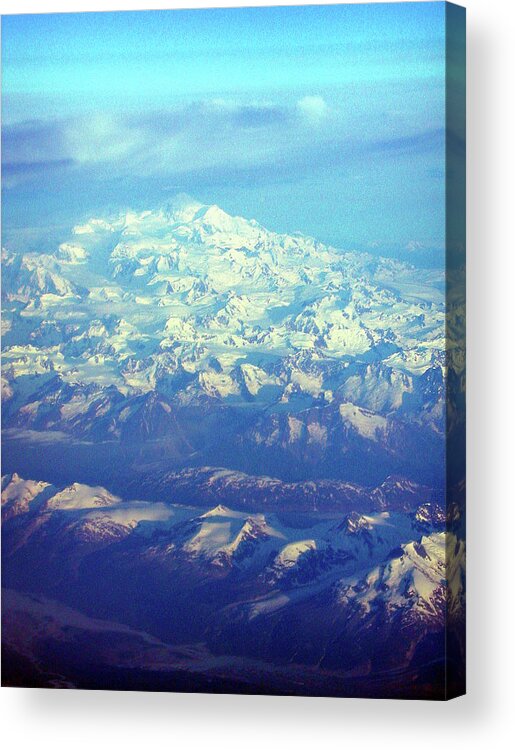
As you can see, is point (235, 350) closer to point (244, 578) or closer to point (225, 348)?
point (225, 348)

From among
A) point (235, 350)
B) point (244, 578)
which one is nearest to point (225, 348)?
point (235, 350)

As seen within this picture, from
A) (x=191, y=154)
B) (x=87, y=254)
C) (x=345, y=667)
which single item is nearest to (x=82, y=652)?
(x=345, y=667)

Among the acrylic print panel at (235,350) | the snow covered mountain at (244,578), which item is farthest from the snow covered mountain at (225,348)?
the snow covered mountain at (244,578)

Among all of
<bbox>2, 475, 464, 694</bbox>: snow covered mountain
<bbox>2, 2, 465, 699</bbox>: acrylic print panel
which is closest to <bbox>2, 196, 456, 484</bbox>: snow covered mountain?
<bbox>2, 2, 465, 699</bbox>: acrylic print panel

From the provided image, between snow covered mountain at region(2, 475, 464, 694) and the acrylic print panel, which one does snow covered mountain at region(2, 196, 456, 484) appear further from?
snow covered mountain at region(2, 475, 464, 694)

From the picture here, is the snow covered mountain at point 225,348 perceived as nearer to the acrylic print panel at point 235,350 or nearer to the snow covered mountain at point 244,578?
the acrylic print panel at point 235,350

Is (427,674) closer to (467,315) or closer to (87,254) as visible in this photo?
(467,315)

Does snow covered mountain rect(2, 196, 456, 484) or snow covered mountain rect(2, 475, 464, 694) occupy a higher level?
snow covered mountain rect(2, 196, 456, 484)
